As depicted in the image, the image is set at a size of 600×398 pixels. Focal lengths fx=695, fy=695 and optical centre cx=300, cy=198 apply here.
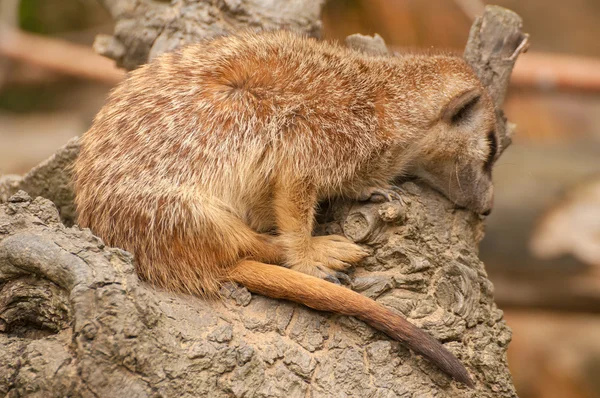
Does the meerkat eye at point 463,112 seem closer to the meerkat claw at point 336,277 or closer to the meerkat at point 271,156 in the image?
the meerkat at point 271,156

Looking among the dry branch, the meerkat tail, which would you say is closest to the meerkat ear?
the meerkat tail

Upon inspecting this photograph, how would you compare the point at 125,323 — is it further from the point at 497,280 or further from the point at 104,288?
the point at 497,280

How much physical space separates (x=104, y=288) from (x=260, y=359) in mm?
540

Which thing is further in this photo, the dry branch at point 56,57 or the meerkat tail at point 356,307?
the dry branch at point 56,57

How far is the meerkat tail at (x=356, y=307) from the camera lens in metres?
2.18

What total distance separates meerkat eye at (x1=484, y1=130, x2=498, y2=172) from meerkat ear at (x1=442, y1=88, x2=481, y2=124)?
17cm

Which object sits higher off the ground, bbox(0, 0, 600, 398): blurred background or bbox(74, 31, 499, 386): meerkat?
bbox(0, 0, 600, 398): blurred background

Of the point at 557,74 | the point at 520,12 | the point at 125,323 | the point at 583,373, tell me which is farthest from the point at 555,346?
the point at 125,323

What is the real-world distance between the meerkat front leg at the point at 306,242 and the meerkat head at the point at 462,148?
0.56 metres

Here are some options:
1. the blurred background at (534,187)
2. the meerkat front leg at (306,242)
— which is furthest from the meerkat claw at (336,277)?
the blurred background at (534,187)

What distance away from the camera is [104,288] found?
185 cm

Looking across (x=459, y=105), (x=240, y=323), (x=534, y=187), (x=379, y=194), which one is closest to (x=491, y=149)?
(x=459, y=105)

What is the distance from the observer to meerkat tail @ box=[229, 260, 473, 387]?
2178mm

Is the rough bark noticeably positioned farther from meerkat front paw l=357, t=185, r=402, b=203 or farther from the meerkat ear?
the meerkat ear
